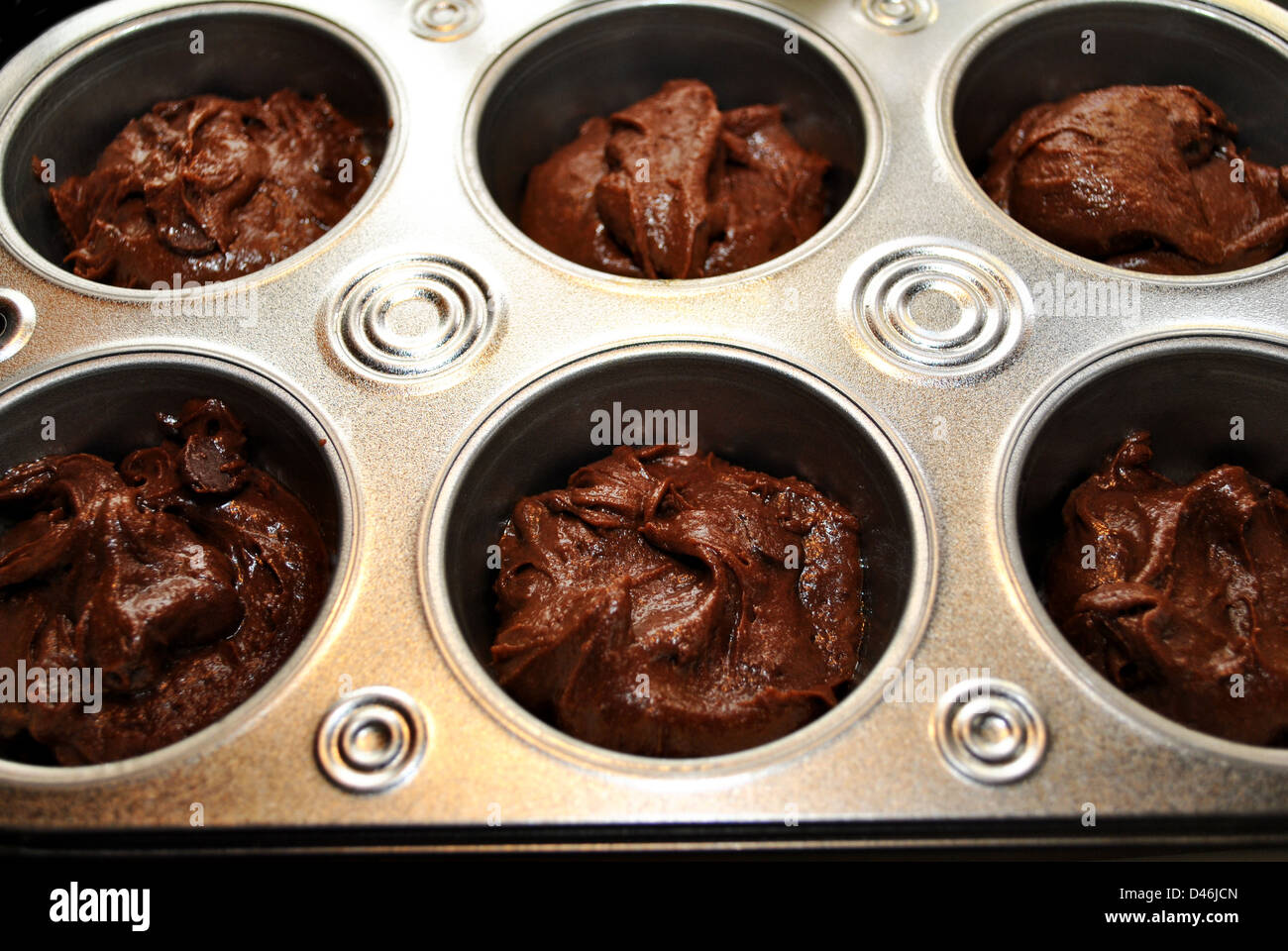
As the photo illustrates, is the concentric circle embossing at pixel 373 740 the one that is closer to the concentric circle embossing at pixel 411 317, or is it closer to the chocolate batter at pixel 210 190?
the concentric circle embossing at pixel 411 317

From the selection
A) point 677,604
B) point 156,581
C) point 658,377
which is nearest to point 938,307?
point 658,377

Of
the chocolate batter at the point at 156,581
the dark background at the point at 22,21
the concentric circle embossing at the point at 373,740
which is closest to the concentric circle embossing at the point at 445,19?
the dark background at the point at 22,21

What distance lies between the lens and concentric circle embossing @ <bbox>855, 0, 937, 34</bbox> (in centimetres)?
199

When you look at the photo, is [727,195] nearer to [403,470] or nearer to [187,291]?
[403,470]

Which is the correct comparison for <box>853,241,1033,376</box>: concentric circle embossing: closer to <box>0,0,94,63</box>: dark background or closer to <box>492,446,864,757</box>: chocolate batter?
<box>492,446,864,757</box>: chocolate batter

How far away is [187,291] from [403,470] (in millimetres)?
560

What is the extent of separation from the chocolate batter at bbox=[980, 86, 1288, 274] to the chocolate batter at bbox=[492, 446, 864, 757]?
76cm

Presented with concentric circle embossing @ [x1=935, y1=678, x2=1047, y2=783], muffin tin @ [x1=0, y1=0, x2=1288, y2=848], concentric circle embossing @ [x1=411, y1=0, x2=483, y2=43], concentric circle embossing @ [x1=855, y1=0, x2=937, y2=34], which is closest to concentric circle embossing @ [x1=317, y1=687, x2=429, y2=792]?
muffin tin @ [x1=0, y1=0, x2=1288, y2=848]

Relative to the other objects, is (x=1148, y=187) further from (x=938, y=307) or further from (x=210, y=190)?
(x=210, y=190)

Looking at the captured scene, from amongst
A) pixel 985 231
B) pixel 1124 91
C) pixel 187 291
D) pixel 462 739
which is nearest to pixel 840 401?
pixel 985 231

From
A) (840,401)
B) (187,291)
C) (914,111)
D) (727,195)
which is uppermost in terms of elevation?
(914,111)

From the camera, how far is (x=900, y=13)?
201cm

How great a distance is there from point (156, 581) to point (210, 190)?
33.4 inches
